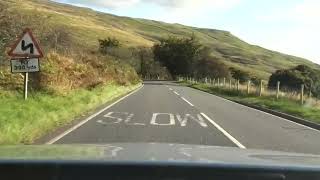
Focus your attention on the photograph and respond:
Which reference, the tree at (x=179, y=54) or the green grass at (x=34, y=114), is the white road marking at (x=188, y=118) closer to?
the green grass at (x=34, y=114)

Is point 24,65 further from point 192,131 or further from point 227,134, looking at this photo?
point 227,134

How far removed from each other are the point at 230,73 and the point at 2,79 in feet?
301

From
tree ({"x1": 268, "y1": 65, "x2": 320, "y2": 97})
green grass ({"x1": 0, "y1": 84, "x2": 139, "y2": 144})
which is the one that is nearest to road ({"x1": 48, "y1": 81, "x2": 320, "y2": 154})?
green grass ({"x1": 0, "y1": 84, "x2": 139, "y2": 144})

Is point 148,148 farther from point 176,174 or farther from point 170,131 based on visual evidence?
point 170,131

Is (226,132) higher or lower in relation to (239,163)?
lower

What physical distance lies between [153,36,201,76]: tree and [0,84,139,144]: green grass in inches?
3537

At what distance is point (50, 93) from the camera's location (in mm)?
25438

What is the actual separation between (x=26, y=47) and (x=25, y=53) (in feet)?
0.54

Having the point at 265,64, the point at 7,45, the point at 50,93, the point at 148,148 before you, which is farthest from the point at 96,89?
the point at 265,64

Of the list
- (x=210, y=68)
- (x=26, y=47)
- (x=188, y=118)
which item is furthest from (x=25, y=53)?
(x=210, y=68)

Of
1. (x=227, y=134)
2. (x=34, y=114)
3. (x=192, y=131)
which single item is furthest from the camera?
(x=192, y=131)

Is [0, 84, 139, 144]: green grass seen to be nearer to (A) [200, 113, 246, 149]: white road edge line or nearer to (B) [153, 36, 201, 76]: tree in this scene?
(A) [200, 113, 246, 149]: white road edge line

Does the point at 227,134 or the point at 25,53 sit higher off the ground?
the point at 25,53

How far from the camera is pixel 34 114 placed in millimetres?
17062
